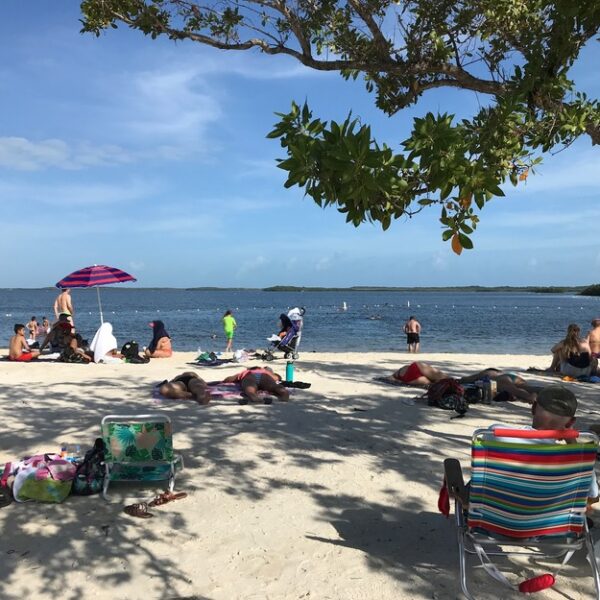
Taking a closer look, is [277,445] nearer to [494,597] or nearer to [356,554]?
[356,554]

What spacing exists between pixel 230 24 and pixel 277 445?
4.87 meters

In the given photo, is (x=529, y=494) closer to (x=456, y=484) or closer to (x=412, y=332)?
(x=456, y=484)

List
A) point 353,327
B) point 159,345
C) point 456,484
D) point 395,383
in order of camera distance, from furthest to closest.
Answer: point 353,327 < point 159,345 < point 395,383 < point 456,484

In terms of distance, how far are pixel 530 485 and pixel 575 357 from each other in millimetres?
8386

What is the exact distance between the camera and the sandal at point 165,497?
4434mm

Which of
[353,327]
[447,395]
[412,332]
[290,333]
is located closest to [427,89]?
[447,395]

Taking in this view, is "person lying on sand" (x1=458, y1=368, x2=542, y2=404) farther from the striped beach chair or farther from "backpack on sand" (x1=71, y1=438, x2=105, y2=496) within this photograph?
"backpack on sand" (x1=71, y1=438, x2=105, y2=496)

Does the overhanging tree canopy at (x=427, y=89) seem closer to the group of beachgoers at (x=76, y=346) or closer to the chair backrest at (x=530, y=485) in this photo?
the chair backrest at (x=530, y=485)

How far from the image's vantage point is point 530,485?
125 inches

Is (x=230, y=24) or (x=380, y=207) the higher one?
(x=230, y=24)

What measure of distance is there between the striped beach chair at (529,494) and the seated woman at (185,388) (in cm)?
535

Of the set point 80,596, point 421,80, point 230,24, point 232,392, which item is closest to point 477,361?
point 232,392

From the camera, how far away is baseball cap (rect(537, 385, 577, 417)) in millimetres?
3809

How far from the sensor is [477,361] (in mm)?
14375
